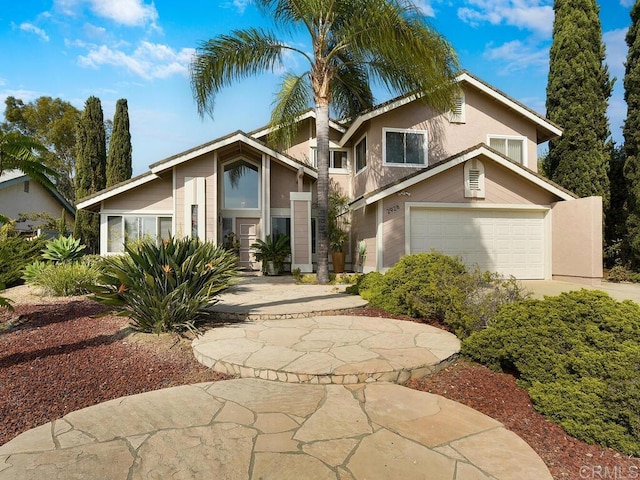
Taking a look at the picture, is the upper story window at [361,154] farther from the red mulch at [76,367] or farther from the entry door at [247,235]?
the red mulch at [76,367]

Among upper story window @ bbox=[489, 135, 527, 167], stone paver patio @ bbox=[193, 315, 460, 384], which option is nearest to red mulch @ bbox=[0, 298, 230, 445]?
stone paver patio @ bbox=[193, 315, 460, 384]

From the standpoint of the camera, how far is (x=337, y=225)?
15156mm

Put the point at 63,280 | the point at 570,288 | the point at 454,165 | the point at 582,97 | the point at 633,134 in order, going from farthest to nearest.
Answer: the point at 582,97 < the point at 633,134 < the point at 454,165 < the point at 570,288 < the point at 63,280

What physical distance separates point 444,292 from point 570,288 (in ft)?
23.6

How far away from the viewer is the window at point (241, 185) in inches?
593

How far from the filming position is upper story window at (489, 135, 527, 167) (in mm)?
14719

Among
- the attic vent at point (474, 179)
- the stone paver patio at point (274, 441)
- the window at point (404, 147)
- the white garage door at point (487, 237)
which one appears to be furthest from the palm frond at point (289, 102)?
the stone paver patio at point (274, 441)

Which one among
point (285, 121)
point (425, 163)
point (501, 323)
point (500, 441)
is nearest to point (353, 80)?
point (285, 121)

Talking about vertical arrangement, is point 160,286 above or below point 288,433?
above

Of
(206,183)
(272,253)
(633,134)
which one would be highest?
(633,134)

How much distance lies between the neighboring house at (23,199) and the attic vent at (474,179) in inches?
825

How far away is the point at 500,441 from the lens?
2.59 meters

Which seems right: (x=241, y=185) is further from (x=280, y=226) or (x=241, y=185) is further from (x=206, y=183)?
(x=280, y=226)

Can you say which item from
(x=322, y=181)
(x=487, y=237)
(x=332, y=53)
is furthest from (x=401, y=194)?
(x=332, y=53)
